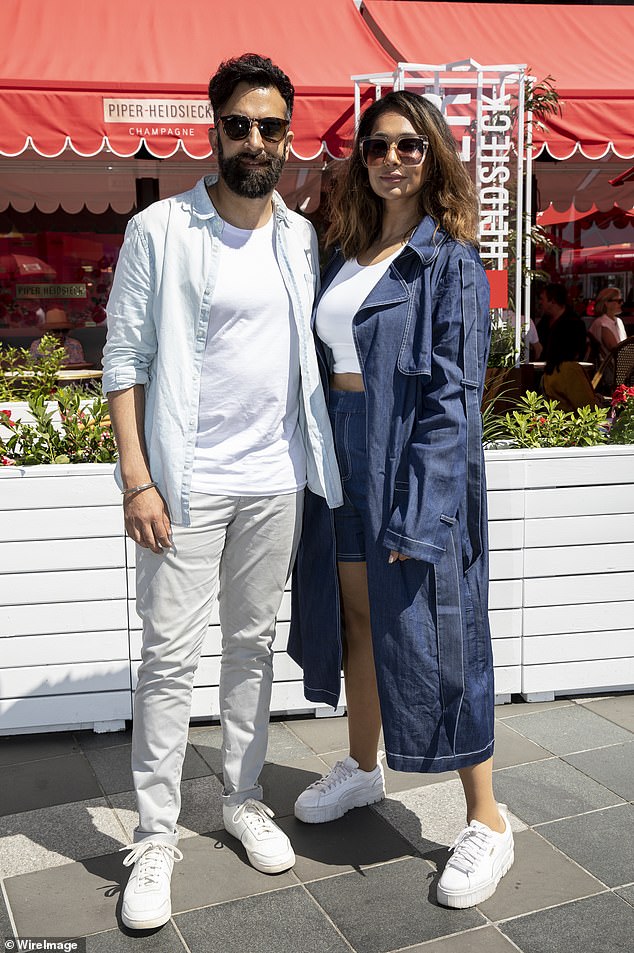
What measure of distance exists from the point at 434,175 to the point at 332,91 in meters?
3.65

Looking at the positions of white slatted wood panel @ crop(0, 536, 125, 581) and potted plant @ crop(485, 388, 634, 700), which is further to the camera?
potted plant @ crop(485, 388, 634, 700)

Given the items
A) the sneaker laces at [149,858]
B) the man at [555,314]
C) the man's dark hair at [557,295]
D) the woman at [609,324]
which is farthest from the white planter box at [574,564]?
the woman at [609,324]

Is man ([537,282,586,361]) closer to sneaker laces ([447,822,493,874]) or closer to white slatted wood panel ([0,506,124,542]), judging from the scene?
white slatted wood panel ([0,506,124,542])

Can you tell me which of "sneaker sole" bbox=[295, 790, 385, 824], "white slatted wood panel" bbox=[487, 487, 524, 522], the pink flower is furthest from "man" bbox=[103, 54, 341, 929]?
the pink flower

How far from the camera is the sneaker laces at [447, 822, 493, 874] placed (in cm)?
232

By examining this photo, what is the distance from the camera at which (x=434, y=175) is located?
235cm

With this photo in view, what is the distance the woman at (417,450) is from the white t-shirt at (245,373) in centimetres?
16

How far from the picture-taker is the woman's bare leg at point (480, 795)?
2.40 metres

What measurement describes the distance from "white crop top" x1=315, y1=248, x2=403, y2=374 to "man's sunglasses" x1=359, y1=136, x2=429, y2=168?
8.8 inches

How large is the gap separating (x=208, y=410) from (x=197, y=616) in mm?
535

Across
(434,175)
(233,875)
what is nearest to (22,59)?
(434,175)

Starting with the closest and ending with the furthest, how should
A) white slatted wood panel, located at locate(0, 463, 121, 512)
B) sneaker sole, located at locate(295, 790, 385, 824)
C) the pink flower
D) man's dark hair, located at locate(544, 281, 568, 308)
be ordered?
sneaker sole, located at locate(295, 790, 385, 824) < white slatted wood panel, located at locate(0, 463, 121, 512) < the pink flower < man's dark hair, located at locate(544, 281, 568, 308)

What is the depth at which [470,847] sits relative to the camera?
7.73ft

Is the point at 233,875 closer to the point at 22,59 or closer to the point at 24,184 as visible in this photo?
the point at 22,59
